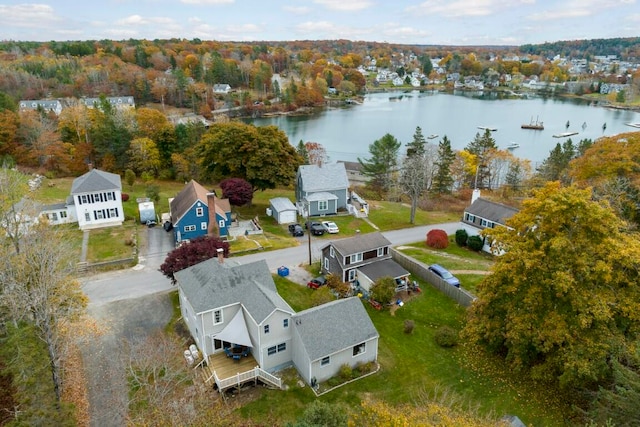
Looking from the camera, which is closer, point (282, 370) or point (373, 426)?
point (373, 426)

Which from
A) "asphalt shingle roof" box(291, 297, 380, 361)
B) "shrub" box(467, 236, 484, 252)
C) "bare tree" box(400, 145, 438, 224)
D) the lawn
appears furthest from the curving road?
"bare tree" box(400, 145, 438, 224)

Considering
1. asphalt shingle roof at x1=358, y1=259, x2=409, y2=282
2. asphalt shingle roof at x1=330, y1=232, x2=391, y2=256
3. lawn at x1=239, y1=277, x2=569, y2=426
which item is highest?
asphalt shingle roof at x1=330, y1=232, x2=391, y2=256

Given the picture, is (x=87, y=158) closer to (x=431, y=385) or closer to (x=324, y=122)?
(x=431, y=385)

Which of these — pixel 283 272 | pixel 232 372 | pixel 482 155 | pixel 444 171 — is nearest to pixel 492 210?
pixel 283 272

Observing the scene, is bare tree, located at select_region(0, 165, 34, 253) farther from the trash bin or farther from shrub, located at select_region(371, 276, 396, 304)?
shrub, located at select_region(371, 276, 396, 304)

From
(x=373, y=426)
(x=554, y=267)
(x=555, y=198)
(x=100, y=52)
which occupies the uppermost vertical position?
(x=100, y=52)

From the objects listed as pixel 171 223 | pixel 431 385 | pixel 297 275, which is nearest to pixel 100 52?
pixel 171 223
